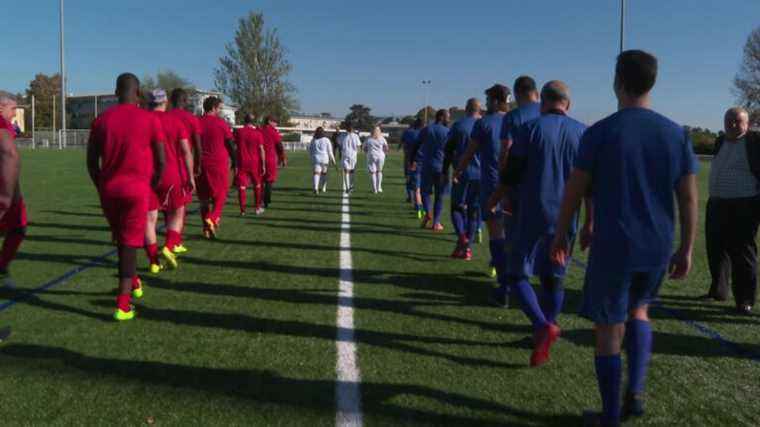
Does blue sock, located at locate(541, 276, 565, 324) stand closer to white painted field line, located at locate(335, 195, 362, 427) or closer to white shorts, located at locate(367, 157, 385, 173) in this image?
white painted field line, located at locate(335, 195, 362, 427)

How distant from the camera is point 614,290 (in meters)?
3.03

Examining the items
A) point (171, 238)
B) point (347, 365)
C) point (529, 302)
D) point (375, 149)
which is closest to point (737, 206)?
point (529, 302)

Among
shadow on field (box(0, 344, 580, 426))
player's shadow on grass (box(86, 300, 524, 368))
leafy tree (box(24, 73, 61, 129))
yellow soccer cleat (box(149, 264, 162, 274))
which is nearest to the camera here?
shadow on field (box(0, 344, 580, 426))

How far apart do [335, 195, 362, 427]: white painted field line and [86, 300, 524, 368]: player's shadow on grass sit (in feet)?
0.36

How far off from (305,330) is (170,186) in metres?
2.68

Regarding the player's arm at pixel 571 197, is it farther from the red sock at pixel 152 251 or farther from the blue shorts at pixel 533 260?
the red sock at pixel 152 251

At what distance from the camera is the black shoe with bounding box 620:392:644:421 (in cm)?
329

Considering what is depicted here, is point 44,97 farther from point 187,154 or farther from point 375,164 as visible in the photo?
point 187,154

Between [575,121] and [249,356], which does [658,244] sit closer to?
[575,121]

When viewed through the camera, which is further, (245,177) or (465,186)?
(245,177)

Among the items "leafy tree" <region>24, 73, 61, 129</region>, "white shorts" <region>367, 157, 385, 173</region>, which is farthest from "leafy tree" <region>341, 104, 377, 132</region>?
"white shorts" <region>367, 157, 385, 173</region>

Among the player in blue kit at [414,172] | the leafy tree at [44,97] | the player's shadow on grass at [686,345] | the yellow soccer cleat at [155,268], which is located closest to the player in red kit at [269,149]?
the player in blue kit at [414,172]

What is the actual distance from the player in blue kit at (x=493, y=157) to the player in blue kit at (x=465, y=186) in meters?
1.25

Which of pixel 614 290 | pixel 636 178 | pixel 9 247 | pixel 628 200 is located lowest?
pixel 9 247
